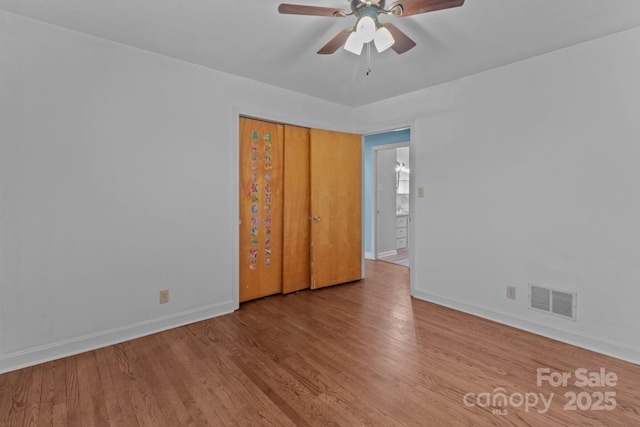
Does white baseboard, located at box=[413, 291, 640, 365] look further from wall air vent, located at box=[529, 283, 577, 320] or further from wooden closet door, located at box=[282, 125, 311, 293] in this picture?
wooden closet door, located at box=[282, 125, 311, 293]

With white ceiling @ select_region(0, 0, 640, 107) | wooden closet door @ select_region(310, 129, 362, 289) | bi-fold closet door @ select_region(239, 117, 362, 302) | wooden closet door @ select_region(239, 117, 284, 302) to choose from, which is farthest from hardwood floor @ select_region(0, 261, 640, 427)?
white ceiling @ select_region(0, 0, 640, 107)

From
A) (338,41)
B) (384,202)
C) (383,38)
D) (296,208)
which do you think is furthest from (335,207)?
(383,38)

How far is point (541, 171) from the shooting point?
2.73 meters

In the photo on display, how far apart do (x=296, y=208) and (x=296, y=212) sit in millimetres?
50

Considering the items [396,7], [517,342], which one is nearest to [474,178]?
[517,342]

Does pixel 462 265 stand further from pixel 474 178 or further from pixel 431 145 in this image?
pixel 431 145

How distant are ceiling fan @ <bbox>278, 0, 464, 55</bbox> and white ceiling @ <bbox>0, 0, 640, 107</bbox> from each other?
0.29 metres

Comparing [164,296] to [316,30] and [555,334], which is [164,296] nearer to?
[316,30]

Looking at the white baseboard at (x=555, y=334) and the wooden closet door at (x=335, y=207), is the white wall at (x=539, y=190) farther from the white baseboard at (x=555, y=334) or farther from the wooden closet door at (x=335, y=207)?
the wooden closet door at (x=335, y=207)

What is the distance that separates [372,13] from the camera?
1774 mm

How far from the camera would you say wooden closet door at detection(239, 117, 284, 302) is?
3.45 meters

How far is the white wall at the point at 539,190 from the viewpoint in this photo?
7.73 ft

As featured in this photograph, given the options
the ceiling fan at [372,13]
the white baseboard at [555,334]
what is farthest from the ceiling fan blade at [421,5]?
the white baseboard at [555,334]

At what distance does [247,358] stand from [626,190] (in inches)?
123
